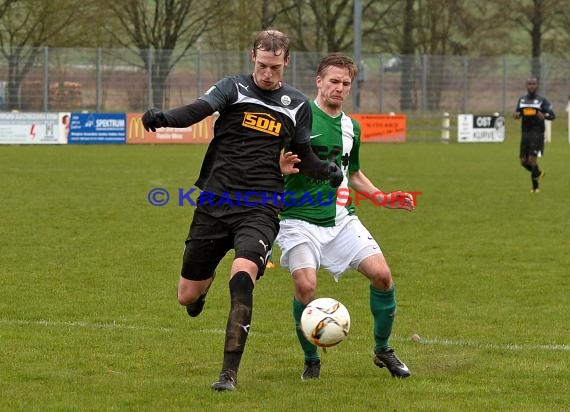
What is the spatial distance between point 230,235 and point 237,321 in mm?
624

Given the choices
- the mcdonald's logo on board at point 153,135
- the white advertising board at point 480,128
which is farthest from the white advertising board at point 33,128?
the white advertising board at point 480,128

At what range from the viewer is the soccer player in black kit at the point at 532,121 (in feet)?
68.9

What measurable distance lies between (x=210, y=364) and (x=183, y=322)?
1.59 meters

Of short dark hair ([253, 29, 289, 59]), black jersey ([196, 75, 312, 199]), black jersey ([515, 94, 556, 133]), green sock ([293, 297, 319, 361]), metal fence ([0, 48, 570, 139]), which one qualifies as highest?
metal fence ([0, 48, 570, 139])

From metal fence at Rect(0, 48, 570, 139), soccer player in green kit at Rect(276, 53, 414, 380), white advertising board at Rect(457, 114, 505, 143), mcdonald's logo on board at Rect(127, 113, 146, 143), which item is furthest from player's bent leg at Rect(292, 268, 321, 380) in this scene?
white advertising board at Rect(457, 114, 505, 143)

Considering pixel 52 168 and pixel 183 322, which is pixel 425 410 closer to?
A: pixel 183 322

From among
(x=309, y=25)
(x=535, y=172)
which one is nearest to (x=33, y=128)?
(x=535, y=172)

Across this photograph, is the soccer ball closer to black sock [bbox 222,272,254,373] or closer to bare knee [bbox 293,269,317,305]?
bare knee [bbox 293,269,317,305]

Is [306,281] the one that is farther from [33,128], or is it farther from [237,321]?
[33,128]

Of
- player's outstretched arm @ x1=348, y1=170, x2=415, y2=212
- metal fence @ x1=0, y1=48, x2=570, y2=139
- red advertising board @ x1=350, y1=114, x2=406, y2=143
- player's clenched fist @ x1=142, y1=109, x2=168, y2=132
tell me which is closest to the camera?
player's clenched fist @ x1=142, y1=109, x2=168, y2=132

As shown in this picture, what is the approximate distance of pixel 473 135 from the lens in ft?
130

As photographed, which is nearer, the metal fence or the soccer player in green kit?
the soccer player in green kit

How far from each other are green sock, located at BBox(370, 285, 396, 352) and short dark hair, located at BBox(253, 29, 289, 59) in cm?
151

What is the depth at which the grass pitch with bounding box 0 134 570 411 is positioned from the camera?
5.93 meters
